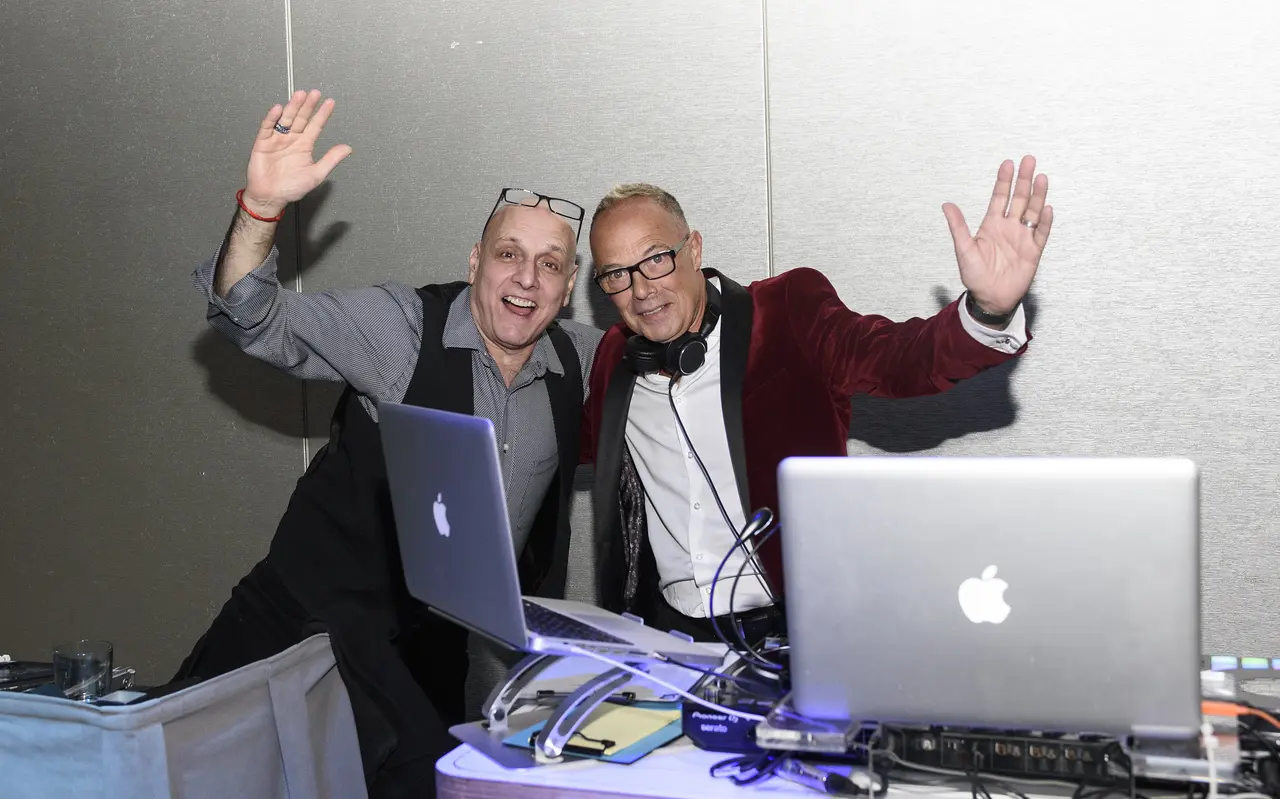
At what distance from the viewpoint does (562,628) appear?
5.65ft

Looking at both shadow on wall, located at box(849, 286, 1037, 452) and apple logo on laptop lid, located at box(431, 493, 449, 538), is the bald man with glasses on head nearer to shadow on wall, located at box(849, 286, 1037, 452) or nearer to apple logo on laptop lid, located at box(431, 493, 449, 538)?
apple logo on laptop lid, located at box(431, 493, 449, 538)

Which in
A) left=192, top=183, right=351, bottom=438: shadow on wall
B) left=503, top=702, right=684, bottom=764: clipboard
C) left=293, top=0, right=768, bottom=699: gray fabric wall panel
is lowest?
left=503, top=702, right=684, bottom=764: clipboard

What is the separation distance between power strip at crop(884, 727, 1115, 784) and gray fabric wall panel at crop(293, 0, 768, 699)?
5.85 feet

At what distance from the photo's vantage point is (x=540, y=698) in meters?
1.89

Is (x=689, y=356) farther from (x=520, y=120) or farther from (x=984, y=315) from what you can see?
(x=520, y=120)

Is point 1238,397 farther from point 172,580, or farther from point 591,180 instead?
point 172,580

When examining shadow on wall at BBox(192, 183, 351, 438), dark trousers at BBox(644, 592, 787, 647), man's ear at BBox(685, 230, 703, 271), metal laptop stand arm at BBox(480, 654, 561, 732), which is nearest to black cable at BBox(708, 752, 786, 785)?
metal laptop stand arm at BBox(480, 654, 561, 732)

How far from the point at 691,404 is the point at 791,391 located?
0.23 metres

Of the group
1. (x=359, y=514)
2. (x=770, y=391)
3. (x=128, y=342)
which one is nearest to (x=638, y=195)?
(x=770, y=391)

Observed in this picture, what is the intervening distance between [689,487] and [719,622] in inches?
12.5

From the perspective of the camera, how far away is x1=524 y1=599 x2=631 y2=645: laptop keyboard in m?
1.68

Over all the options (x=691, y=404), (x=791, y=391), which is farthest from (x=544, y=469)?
(x=791, y=391)

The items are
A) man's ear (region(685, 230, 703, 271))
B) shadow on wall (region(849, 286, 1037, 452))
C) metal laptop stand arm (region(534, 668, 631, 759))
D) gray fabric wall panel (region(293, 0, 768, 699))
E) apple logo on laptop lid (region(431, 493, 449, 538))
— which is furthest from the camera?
gray fabric wall panel (region(293, 0, 768, 699))

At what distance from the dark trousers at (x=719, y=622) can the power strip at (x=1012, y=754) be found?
0.84 m
